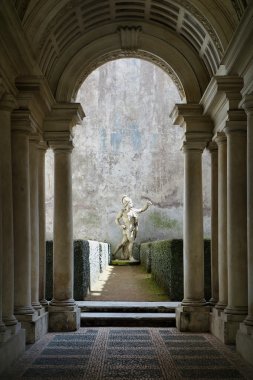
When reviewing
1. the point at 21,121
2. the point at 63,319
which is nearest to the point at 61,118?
the point at 21,121

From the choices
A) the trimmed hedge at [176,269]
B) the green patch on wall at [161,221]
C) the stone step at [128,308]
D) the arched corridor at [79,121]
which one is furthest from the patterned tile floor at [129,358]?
the green patch on wall at [161,221]

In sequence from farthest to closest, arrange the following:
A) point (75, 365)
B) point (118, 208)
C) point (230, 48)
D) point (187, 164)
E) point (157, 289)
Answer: point (118, 208) → point (157, 289) → point (187, 164) → point (230, 48) → point (75, 365)

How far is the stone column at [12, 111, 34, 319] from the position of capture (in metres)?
10.6

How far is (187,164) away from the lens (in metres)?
13.2

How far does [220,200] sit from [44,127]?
4147mm

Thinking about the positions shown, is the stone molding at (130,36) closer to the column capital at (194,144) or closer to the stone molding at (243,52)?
the column capital at (194,144)

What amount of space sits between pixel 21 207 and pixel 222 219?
4.24 metres

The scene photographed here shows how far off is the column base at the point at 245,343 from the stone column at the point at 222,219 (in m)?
2.36

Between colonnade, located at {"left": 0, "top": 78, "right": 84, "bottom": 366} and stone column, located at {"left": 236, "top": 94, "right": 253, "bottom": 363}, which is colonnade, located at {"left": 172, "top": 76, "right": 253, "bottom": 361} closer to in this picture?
stone column, located at {"left": 236, "top": 94, "right": 253, "bottom": 363}

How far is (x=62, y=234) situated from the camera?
13008 millimetres

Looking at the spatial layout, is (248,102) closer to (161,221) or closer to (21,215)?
(21,215)

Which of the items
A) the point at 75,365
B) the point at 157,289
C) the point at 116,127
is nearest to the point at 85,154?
the point at 116,127

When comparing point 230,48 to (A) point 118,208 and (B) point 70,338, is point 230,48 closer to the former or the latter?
(B) point 70,338

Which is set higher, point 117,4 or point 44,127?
point 117,4
